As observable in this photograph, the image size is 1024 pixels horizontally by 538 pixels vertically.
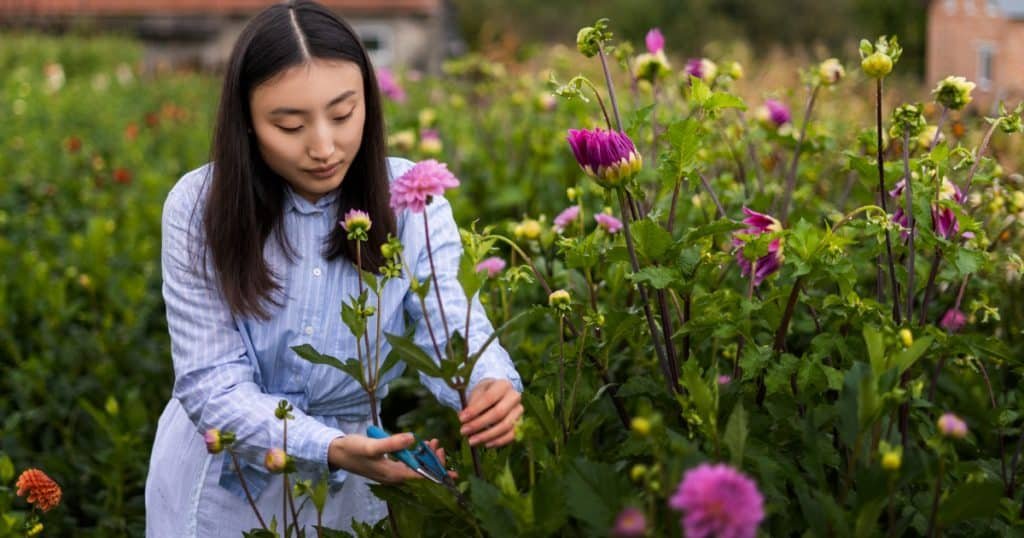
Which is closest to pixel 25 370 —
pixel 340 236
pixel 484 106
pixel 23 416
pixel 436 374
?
pixel 23 416

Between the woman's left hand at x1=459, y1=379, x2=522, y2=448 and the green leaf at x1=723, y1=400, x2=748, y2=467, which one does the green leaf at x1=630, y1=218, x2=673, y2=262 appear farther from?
the green leaf at x1=723, y1=400, x2=748, y2=467

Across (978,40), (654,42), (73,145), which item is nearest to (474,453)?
(654,42)

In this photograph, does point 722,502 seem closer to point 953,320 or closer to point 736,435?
point 736,435

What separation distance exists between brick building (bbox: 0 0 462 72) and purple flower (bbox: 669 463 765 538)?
19258 mm

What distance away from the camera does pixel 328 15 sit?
160cm

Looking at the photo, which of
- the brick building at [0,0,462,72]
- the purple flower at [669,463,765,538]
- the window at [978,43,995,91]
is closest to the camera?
the purple flower at [669,463,765,538]

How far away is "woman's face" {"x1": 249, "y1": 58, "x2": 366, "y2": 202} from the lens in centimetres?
150

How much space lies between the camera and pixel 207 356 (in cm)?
156

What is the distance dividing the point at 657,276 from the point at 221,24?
20.4 meters

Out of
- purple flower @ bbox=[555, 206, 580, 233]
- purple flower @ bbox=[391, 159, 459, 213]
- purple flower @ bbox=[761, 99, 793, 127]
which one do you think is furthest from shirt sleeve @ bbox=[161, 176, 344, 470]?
purple flower @ bbox=[761, 99, 793, 127]

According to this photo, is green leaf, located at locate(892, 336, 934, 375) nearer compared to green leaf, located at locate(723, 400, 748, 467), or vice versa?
green leaf, located at locate(723, 400, 748, 467)

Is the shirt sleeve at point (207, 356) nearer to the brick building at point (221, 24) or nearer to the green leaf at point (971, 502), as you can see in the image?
the green leaf at point (971, 502)

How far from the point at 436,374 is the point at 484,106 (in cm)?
391

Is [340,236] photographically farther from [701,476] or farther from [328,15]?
[701,476]
